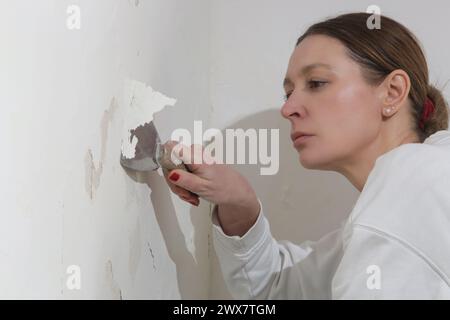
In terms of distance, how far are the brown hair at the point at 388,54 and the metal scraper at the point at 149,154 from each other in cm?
35

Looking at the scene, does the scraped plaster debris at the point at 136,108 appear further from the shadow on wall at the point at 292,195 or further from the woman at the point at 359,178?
the shadow on wall at the point at 292,195

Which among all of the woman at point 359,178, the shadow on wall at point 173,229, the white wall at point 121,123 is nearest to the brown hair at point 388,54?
the woman at point 359,178

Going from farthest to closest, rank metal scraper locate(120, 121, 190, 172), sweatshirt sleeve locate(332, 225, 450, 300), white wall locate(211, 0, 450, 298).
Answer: white wall locate(211, 0, 450, 298) → metal scraper locate(120, 121, 190, 172) → sweatshirt sleeve locate(332, 225, 450, 300)

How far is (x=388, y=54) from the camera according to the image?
35.9 inches

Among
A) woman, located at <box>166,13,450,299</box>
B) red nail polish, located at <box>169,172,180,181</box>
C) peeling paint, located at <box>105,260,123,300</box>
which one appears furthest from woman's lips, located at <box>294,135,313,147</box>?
peeling paint, located at <box>105,260,123,300</box>

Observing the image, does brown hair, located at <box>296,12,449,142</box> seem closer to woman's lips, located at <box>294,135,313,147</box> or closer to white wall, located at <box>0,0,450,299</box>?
woman's lips, located at <box>294,135,313,147</box>

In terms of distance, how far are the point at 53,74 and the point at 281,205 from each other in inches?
31.0

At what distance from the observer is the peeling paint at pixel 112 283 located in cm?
67

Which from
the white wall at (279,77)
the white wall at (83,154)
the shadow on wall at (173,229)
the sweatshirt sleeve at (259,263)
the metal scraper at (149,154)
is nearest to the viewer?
the white wall at (83,154)

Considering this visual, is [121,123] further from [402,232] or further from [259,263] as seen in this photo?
[259,263]

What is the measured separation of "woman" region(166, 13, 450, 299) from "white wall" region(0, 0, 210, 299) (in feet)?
0.39

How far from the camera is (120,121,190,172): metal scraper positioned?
0.74 metres
